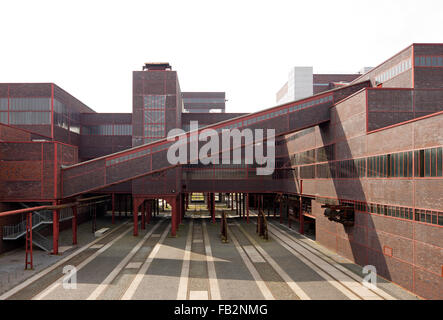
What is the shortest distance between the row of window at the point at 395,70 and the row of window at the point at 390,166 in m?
9.33

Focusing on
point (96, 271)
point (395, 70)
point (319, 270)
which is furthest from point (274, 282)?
point (395, 70)

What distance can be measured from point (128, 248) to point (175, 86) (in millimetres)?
19398

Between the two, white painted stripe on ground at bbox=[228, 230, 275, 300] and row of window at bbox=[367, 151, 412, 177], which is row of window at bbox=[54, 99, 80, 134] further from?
row of window at bbox=[367, 151, 412, 177]

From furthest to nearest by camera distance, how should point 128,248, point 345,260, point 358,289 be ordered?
point 128,248, point 345,260, point 358,289

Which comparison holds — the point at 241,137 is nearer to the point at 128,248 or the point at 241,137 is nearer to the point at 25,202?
the point at 128,248

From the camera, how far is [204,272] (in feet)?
62.4

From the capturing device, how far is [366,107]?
64.2 ft

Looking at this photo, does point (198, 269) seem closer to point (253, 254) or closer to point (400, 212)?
point (253, 254)

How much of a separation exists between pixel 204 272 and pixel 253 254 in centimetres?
613

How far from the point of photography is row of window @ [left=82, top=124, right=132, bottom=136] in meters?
41.8

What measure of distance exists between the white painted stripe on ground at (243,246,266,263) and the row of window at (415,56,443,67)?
2037 centimetres

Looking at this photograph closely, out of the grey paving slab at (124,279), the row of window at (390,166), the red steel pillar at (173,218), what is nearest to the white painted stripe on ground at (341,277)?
the row of window at (390,166)

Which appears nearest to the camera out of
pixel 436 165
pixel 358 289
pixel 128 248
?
pixel 436 165
